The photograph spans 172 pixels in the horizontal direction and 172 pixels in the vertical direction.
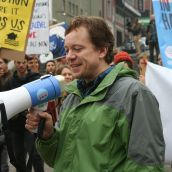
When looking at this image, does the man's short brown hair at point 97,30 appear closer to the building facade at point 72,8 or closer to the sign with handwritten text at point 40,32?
the sign with handwritten text at point 40,32

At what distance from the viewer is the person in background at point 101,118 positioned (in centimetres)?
240

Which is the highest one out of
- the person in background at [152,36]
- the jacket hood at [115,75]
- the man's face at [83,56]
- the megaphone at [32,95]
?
the man's face at [83,56]

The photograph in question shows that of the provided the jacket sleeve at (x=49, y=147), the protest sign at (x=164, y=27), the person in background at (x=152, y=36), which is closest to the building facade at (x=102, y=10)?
the person in background at (x=152, y=36)

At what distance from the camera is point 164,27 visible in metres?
6.30

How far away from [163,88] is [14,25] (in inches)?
72.7

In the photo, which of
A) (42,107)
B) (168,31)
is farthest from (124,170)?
(168,31)

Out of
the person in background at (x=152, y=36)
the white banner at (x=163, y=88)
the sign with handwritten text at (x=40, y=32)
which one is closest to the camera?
the white banner at (x=163, y=88)

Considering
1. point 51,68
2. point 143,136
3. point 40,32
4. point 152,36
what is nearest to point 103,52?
point 143,136

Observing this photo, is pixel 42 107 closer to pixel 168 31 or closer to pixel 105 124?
pixel 105 124

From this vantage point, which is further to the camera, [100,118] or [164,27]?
[164,27]

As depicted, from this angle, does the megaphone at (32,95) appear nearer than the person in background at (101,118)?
No

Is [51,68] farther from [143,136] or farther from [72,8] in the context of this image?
[72,8]

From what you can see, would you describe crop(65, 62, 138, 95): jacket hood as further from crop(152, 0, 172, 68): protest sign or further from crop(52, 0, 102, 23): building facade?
crop(52, 0, 102, 23): building facade

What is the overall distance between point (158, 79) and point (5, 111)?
319 centimetres
